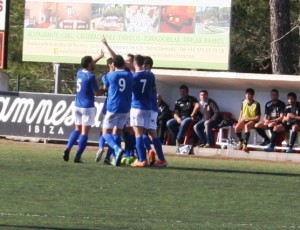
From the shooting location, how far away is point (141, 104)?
18625mm

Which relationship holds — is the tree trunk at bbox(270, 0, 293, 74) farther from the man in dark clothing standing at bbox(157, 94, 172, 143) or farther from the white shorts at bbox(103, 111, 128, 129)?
the white shorts at bbox(103, 111, 128, 129)

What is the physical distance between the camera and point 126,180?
15.7 m

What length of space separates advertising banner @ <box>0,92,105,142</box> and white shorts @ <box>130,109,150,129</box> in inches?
324

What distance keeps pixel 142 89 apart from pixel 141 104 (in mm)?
267

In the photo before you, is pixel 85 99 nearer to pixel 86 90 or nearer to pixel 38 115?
pixel 86 90

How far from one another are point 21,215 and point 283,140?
1553 centimetres

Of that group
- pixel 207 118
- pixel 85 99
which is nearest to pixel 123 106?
pixel 85 99

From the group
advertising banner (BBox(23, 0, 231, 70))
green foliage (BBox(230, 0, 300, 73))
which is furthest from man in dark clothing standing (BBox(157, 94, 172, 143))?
green foliage (BBox(230, 0, 300, 73))

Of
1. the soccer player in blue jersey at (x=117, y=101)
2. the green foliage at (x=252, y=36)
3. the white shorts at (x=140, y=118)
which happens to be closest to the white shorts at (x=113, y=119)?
A: the soccer player in blue jersey at (x=117, y=101)

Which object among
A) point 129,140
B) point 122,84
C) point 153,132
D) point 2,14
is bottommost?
point 129,140

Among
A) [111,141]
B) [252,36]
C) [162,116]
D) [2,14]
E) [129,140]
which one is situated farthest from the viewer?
[252,36]

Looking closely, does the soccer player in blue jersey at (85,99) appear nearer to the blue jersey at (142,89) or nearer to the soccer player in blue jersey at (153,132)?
the blue jersey at (142,89)

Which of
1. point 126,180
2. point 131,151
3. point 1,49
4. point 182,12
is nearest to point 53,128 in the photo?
point 1,49

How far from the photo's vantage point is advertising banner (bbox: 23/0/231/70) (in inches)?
1099
